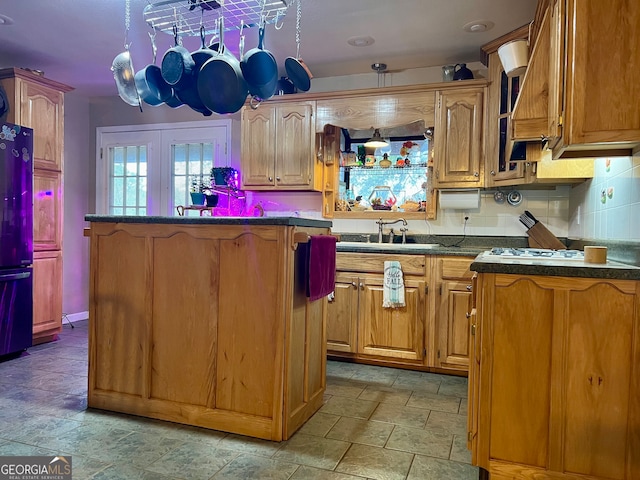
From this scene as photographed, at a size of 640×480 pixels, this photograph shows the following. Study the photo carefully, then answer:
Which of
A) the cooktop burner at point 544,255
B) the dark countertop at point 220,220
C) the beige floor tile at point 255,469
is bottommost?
the beige floor tile at point 255,469

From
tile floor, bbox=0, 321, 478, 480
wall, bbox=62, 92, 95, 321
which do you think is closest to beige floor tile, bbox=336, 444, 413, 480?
tile floor, bbox=0, 321, 478, 480

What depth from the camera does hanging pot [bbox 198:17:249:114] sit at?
232 centimetres

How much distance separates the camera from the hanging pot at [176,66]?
7.73 feet

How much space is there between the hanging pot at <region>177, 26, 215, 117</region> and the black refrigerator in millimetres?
1873

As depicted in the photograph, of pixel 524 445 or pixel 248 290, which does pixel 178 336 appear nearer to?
pixel 248 290

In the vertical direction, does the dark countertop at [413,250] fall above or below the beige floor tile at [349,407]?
above

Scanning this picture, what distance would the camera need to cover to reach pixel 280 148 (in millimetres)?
4078

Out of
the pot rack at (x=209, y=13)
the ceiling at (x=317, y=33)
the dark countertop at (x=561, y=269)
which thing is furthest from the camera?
the ceiling at (x=317, y=33)

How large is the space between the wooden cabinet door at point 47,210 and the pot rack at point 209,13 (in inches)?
73.0

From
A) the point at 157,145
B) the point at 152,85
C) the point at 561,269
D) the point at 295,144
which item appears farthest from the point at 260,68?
the point at 157,145

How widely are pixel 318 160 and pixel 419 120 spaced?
930 mm

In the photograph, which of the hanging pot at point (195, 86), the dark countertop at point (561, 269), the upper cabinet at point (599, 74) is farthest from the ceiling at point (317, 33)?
the dark countertop at point (561, 269)

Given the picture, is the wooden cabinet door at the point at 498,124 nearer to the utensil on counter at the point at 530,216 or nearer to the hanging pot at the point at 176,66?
the utensil on counter at the point at 530,216

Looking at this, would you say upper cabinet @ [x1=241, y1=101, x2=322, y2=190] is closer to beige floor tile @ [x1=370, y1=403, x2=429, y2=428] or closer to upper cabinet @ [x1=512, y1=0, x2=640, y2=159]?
beige floor tile @ [x1=370, y1=403, x2=429, y2=428]
